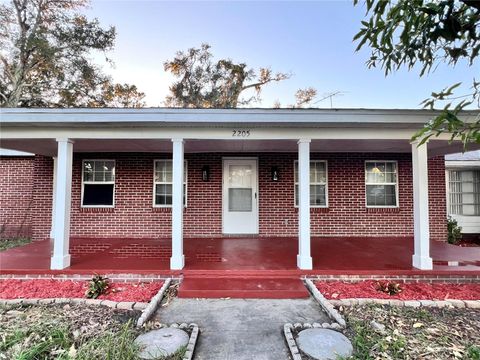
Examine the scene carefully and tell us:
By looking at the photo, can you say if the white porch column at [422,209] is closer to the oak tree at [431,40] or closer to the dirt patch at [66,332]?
the oak tree at [431,40]

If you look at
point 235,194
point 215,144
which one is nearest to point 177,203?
point 215,144

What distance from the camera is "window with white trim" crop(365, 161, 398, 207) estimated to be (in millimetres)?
7754

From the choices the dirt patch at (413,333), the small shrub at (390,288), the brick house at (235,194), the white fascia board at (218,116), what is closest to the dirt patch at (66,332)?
the dirt patch at (413,333)

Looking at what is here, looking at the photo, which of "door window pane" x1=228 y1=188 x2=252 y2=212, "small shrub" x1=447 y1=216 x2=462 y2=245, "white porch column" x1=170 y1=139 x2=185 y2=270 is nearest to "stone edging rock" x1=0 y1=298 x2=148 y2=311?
"white porch column" x1=170 y1=139 x2=185 y2=270

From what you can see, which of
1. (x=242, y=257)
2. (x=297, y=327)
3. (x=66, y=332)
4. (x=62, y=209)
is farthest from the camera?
(x=242, y=257)

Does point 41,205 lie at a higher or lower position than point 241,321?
higher

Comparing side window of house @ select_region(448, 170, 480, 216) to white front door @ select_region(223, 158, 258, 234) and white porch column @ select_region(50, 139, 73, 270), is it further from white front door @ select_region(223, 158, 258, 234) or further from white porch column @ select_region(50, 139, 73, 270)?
white porch column @ select_region(50, 139, 73, 270)

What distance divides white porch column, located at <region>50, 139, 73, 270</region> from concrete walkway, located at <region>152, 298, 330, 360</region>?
2.31 meters

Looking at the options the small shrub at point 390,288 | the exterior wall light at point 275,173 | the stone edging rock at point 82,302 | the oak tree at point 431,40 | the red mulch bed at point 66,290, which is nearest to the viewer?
the oak tree at point 431,40

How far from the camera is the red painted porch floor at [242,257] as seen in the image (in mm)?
4672

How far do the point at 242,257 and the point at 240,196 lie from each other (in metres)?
2.42

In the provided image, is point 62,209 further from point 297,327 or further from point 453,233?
point 453,233

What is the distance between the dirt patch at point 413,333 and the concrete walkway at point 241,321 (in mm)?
527

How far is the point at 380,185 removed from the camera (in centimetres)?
778
